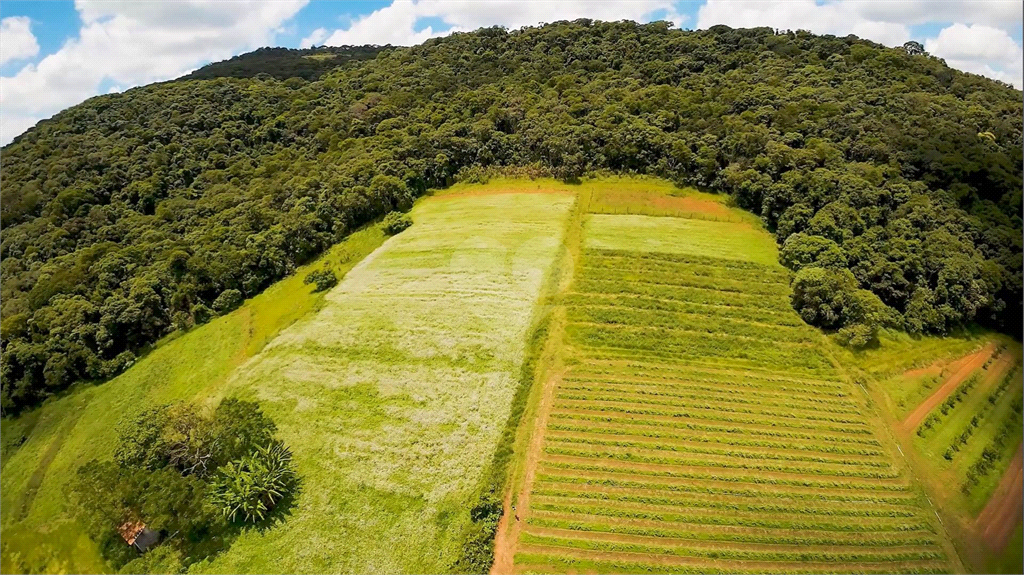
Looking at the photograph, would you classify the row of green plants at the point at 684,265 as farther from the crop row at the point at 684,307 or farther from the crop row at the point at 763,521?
the crop row at the point at 763,521

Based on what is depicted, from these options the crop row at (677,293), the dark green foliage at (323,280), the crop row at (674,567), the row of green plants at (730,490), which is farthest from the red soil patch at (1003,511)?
the dark green foliage at (323,280)

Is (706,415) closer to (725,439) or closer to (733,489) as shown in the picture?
(725,439)

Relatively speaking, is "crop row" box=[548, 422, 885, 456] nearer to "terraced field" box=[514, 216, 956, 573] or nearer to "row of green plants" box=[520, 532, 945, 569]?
"terraced field" box=[514, 216, 956, 573]

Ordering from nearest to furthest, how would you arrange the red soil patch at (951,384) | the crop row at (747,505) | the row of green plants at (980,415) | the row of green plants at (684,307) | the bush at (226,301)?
the crop row at (747,505) < the row of green plants at (980,415) < the red soil patch at (951,384) < the row of green plants at (684,307) < the bush at (226,301)

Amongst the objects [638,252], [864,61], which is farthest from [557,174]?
[864,61]

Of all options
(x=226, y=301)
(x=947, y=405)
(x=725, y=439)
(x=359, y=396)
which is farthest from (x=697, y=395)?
(x=226, y=301)

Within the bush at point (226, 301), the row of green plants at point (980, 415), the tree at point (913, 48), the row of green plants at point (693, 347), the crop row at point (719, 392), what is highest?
the tree at point (913, 48)
